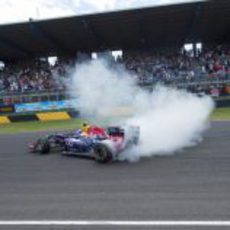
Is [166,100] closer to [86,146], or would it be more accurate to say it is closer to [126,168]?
[86,146]

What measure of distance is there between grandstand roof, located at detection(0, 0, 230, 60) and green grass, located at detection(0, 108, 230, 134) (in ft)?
25.1

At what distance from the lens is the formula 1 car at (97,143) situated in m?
9.71

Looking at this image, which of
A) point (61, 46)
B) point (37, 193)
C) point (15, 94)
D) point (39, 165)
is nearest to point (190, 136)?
point (39, 165)

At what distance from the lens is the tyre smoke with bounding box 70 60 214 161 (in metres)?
11.0

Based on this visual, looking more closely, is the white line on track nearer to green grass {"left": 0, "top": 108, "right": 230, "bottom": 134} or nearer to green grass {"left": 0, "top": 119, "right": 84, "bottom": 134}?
green grass {"left": 0, "top": 108, "right": 230, "bottom": 134}

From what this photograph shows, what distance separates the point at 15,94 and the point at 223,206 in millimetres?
19119

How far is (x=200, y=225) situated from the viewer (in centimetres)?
573

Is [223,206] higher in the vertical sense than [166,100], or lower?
lower

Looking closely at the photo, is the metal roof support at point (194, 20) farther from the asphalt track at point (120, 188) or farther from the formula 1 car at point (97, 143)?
the formula 1 car at point (97, 143)

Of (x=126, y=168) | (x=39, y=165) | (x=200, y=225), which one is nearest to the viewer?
(x=200, y=225)

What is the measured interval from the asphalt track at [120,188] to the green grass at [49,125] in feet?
23.5

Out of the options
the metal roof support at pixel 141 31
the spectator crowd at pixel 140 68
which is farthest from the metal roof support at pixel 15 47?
the metal roof support at pixel 141 31

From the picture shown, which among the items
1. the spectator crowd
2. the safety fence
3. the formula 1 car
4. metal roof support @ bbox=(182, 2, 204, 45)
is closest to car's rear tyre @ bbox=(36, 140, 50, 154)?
the formula 1 car

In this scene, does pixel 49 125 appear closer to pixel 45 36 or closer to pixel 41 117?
pixel 41 117
